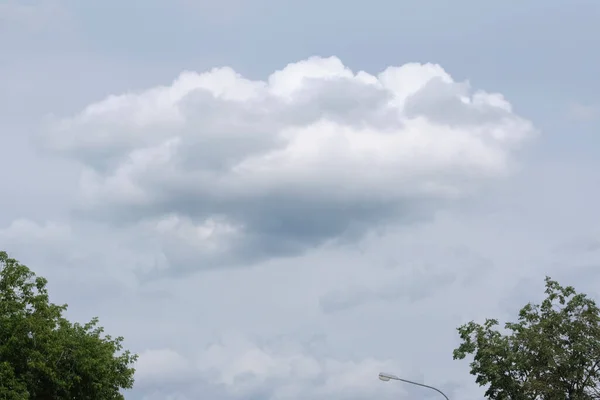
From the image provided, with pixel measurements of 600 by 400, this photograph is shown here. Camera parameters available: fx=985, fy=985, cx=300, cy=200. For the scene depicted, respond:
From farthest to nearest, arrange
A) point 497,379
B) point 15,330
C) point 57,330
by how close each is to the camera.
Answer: point 497,379 < point 57,330 < point 15,330

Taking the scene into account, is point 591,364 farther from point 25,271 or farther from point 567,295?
point 25,271

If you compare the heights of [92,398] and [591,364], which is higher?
[591,364]

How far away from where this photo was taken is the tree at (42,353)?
45.9 metres

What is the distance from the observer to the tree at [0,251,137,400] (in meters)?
45.9

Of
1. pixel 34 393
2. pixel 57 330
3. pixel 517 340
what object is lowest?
pixel 34 393

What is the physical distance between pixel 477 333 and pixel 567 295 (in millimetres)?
5336

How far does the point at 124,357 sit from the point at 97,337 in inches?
71.0

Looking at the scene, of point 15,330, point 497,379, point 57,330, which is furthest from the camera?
point 497,379

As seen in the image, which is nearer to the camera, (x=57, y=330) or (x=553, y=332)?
(x=57, y=330)

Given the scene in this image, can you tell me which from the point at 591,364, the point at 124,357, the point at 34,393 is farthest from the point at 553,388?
the point at 34,393

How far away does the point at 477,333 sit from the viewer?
180 ft

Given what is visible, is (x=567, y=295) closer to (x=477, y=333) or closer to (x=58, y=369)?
(x=477, y=333)

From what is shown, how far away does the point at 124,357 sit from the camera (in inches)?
2082

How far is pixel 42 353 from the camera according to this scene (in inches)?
1843
